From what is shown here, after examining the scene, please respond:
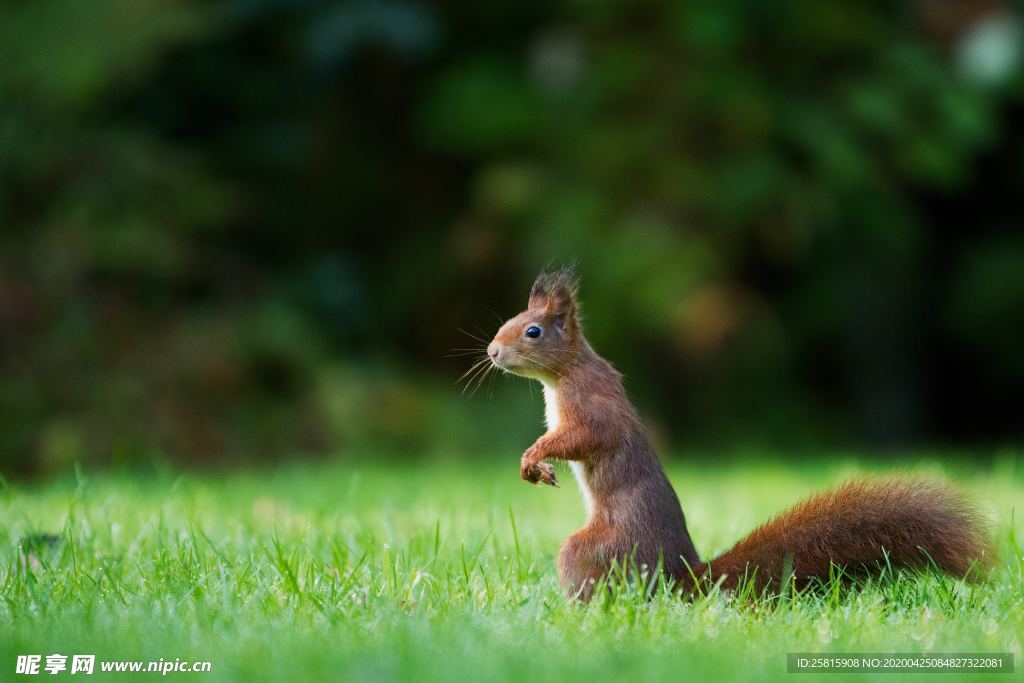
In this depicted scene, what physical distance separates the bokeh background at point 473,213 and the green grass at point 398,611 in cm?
417

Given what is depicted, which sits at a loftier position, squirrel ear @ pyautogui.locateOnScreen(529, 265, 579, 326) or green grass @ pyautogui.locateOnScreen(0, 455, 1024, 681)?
squirrel ear @ pyautogui.locateOnScreen(529, 265, 579, 326)

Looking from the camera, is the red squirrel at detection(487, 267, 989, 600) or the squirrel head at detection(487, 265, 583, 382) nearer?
the red squirrel at detection(487, 267, 989, 600)

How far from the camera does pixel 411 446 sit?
8.65 meters

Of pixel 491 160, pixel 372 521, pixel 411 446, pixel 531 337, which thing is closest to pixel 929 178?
pixel 491 160

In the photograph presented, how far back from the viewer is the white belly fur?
118 inches

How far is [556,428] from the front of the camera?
9.99ft

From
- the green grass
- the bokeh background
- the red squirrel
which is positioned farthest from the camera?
the bokeh background

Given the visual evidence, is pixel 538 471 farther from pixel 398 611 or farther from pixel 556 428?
pixel 398 611

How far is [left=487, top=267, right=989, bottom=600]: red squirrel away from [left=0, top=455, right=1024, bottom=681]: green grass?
89 mm

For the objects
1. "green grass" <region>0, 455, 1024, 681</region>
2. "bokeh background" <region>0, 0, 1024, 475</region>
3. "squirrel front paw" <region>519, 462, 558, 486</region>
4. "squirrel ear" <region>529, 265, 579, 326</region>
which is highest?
"bokeh background" <region>0, 0, 1024, 475</region>

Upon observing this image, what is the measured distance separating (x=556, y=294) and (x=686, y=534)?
0.69m

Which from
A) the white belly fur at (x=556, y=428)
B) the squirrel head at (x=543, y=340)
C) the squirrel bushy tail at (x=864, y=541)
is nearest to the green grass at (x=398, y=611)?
the squirrel bushy tail at (x=864, y=541)

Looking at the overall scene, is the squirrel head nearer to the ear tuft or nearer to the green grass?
the ear tuft

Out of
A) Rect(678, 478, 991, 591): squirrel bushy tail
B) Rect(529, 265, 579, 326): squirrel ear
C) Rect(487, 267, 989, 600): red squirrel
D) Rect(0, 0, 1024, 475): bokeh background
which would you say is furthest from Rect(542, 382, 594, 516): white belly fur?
Rect(0, 0, 1024, 475): bokeh background
